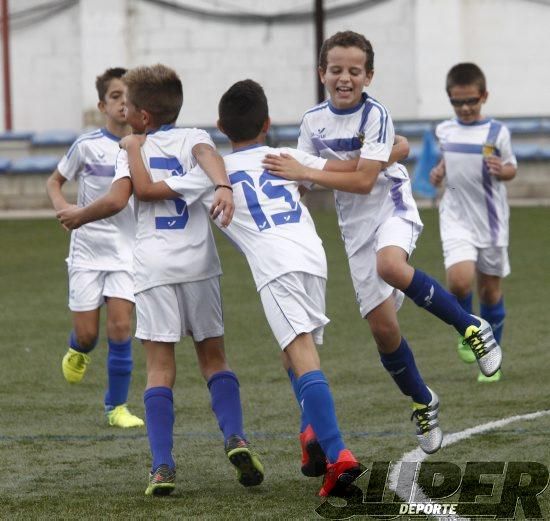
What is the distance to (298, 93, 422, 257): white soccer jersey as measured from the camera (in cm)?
603

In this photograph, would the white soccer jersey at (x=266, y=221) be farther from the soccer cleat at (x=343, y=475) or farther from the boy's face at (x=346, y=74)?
the soccer cleat at (x=343, y=475)

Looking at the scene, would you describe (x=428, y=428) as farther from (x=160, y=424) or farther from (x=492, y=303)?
(x=492, y=303)

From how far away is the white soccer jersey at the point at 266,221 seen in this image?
5.48 metres

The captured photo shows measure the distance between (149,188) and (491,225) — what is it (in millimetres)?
4101

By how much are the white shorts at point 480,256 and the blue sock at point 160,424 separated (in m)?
3.82

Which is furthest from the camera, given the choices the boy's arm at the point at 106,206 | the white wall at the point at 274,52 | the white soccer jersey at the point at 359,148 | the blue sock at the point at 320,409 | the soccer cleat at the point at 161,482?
the white wall at the point at 274,52

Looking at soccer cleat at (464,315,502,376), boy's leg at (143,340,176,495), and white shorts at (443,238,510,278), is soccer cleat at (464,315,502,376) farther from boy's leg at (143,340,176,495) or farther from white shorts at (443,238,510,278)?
white shorts at (443,238,510,278)

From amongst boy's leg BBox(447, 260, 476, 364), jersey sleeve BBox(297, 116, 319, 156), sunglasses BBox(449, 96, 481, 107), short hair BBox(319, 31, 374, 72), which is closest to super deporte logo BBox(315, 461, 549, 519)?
jersey sleeve BBox(297, 116, 319, 156)

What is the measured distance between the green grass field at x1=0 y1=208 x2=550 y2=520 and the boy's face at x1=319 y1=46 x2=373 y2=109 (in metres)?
1.56

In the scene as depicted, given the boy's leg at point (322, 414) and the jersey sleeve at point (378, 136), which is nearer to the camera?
the boy's leg at point (322, 414)

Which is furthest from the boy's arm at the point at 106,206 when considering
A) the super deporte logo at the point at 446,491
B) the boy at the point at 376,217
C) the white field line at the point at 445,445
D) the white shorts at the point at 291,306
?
the white field line at the point at 445,445

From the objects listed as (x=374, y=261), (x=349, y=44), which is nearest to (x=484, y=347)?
(x=374, y=261)

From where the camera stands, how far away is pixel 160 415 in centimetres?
570

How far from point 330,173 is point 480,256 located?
3.76 meters
